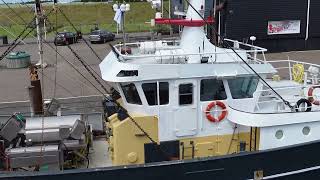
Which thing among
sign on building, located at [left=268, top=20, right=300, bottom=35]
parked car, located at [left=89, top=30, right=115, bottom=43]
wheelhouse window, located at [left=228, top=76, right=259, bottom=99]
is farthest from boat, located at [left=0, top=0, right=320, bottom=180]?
parked car, located at [left=89, top=30, right=115, bottom=43]

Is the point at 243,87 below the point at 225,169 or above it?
above

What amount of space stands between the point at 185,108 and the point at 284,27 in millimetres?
26399

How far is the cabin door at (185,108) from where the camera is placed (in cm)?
918

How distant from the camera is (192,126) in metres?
9.29

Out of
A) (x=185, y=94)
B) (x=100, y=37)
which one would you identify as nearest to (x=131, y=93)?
(x=185, y=94)

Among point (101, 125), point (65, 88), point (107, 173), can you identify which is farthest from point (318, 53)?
point (107, 173)

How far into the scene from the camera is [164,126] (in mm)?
9250

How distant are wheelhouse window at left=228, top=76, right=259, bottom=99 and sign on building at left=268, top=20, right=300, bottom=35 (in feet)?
81.6

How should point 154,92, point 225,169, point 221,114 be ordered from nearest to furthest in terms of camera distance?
point 225,169 → point 154,92 → point 221,114

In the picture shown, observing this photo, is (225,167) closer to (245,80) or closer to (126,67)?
(245,80)

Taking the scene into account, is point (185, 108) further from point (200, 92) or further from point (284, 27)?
point (284, 27)

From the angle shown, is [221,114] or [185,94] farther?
[221,114]

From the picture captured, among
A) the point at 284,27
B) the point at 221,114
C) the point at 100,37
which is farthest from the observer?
the point at 100,37

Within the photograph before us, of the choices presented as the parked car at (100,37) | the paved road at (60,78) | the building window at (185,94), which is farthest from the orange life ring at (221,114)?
the parked car at (100,37)
